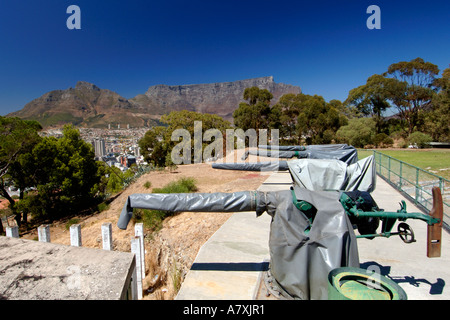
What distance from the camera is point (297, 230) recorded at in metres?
3.45

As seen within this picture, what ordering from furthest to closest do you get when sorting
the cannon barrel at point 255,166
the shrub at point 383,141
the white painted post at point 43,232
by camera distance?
the shrub at point 383,141, the cannon barrel at point 255,166, the white painted post at point 43,232

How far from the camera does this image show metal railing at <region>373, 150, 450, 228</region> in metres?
7.88

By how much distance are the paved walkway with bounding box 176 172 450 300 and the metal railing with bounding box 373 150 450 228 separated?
137cm

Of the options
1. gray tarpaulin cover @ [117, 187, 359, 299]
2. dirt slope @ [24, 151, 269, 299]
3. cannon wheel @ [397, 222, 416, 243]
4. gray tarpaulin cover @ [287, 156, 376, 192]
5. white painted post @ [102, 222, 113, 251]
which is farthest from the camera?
gray tarpaulin cover @ [287, 156, 376, 192]

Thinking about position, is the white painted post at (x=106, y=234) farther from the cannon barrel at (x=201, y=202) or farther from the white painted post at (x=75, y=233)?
the cannon barrel at (x=201, y=202)

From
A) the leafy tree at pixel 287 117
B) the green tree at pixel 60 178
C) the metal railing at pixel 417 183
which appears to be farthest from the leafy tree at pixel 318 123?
the green tree at pixel 60 178

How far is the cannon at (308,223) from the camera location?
3.25 m

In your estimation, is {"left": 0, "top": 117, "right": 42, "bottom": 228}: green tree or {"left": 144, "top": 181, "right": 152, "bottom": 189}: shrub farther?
{"left": 0, "top": 117, "right": 42, "bottom": 228}: green tree

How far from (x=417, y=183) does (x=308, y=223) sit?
7.21 meters

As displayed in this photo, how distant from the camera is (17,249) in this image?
11.9 ft

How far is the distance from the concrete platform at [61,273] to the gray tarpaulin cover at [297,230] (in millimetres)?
678

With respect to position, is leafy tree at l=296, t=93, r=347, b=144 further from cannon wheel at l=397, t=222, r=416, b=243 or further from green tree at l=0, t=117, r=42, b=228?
cannon wheel at l=397, t=222, r=416, b=243

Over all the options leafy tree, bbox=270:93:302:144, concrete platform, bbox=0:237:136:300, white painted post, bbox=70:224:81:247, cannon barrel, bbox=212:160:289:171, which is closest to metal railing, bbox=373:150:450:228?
cannon barrel, bbox=212:160:289:171

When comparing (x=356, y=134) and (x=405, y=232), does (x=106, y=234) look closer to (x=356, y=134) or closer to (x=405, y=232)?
(x=405, y=232)
